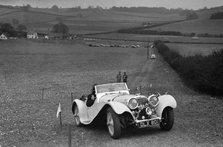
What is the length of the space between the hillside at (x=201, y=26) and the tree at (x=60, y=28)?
85.8ft

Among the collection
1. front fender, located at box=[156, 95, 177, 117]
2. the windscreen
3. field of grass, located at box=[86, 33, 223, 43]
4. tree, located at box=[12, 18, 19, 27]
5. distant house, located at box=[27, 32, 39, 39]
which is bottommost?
distant house, located at box=[27, 32, 39, 39]

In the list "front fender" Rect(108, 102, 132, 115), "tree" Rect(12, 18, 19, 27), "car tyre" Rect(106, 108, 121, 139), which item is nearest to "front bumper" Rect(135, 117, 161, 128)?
"front fender" Rect(108, 102, 132, 115)

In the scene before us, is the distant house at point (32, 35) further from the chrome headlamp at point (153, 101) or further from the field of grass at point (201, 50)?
the chrome headlamp at point (153, 101)

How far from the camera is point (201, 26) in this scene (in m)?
68.6

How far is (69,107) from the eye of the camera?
64.4 ft

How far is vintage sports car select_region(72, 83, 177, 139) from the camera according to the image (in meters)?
11.8

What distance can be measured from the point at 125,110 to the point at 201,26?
2342 inches

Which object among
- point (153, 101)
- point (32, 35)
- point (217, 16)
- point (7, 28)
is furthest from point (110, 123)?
point (32, 35)

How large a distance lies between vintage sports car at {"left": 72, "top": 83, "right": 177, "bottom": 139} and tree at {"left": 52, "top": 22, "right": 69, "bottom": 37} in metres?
88.7

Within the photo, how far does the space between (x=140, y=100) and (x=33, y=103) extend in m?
10.6

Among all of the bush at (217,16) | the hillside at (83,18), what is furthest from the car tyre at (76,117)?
the hillside at (83,18)

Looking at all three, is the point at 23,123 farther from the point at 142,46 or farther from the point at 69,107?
the point at 142,46

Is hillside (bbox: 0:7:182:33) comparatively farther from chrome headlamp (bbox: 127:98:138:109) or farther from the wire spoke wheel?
chrome headlamp (bbox: 127:98:138:109)

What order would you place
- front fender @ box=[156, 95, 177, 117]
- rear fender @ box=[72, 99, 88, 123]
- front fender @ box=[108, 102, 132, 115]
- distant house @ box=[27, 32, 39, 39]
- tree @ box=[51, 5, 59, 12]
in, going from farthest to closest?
1. tree @ box=[51, 5, 59, 12]
2. distant house @ box=[27, 32, 39, 39]
3. rear fender @ box=[72, 99, 88, 123]
4. front fender @ box=[156, 95, 177, 117]
5. front fender @ box=[108, 102, 132, 115]
